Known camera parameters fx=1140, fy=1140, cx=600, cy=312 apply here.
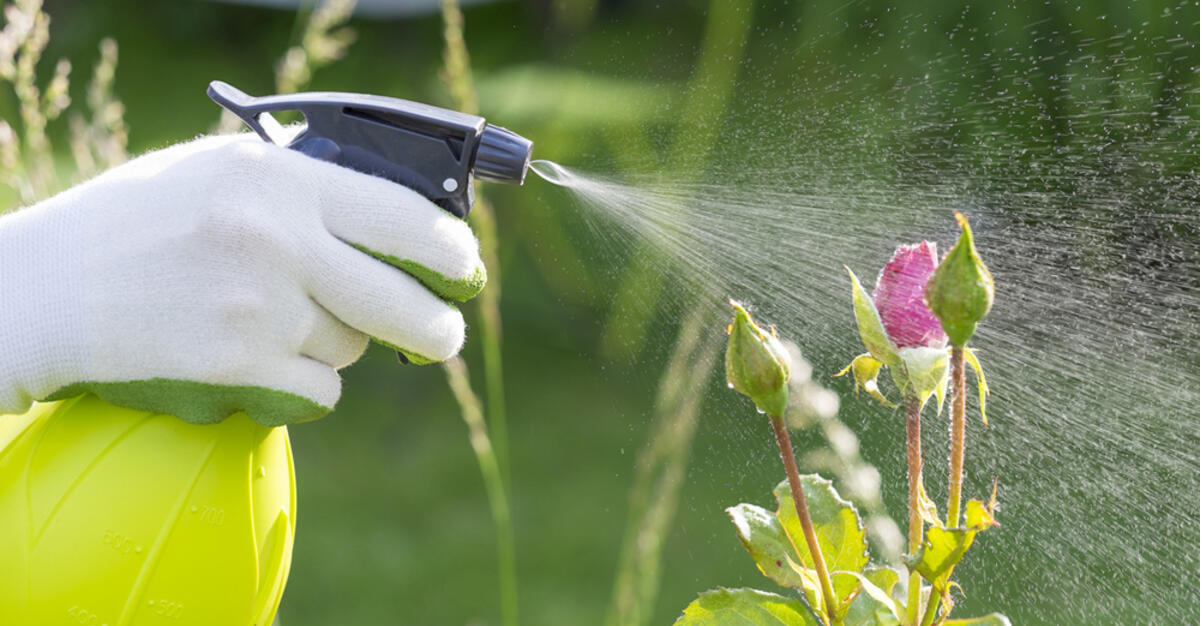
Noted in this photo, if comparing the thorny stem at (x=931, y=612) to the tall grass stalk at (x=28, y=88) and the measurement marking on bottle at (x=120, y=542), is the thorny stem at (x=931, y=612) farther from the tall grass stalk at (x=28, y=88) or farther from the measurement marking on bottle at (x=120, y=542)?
the tall grass stalk at (x=28, y=88)

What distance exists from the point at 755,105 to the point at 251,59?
2624mm

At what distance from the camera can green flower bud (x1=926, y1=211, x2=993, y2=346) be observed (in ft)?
1.74

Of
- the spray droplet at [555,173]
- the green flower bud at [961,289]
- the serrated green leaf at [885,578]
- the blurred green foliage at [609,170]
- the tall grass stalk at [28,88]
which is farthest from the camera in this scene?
the blurred green foliage at [609,170]

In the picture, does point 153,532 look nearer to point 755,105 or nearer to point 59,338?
point 59,338

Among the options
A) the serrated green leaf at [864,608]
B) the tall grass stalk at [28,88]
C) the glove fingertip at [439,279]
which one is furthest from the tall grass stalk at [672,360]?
the tall grass stalk at [28,88]

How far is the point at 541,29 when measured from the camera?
389cm

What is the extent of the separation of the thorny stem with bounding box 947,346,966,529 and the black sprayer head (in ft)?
1.02

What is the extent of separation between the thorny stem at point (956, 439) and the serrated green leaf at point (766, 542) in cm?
10

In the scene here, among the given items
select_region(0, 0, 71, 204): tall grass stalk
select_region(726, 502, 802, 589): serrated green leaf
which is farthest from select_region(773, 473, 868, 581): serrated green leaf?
select_region(0, 0, 71, 204): tall grass stalk

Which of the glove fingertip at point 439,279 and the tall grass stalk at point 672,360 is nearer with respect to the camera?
the glove fingertip at point 439,279

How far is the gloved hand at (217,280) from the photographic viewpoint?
69 centimetres

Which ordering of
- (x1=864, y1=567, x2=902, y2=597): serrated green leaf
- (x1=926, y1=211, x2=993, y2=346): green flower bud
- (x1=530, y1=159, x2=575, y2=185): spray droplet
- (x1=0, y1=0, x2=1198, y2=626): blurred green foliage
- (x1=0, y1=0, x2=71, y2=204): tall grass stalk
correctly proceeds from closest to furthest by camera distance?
(x1=926, y1=211, x2=993, y2=346): green flower bud
(x1=864, y1=567, x2=902, y2=597): serrated green leaf
(x1=530, y1=159, x2=575, y2=185): spray droplet
(x1=0, y1=0, x2=71, y2=204): tall grass stalk
(x1=0, y1=0, x2=1198, y2=626): blurred green foliage

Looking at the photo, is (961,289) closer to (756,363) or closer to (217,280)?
(756,363)

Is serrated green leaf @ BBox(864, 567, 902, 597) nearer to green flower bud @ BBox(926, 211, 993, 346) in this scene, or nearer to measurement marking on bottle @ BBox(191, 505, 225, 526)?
green flower bud @ BBox(926, 211, 993, 346)
